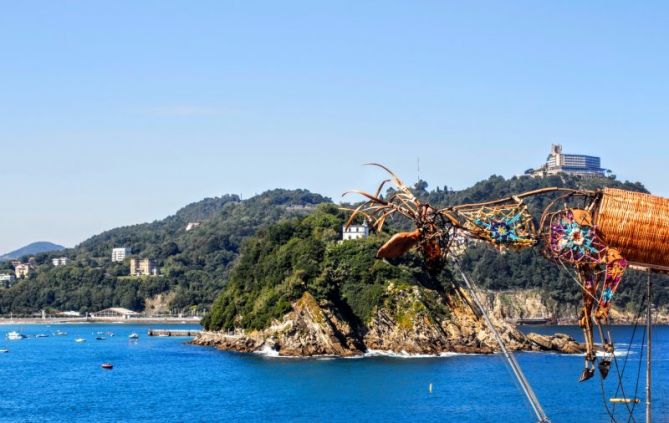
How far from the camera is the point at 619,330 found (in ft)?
605

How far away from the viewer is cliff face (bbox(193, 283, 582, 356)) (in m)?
107

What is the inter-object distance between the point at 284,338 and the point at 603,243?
3805 inches

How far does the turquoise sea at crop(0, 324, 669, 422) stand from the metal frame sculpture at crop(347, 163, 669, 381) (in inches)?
2007

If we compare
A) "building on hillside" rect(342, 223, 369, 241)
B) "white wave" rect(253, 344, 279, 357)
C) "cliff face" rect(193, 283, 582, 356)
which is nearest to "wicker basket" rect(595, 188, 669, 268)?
"cliff face" rect(193, 283, 582, 356)

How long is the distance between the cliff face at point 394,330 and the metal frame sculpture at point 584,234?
91564 mm

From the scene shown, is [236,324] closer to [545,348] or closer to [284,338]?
[284,338]

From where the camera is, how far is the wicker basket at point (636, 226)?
14.5 meters

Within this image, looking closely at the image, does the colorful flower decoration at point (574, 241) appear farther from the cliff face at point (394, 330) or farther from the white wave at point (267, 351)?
the white wave at point (267, 351)

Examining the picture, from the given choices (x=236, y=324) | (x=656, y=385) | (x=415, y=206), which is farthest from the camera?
(x=236, y=324)

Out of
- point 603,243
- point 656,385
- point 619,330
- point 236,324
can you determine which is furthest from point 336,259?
point 603,243

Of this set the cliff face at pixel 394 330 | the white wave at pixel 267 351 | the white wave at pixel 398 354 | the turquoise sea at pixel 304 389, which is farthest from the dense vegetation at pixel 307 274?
the turquoise sea at pixel 304 389

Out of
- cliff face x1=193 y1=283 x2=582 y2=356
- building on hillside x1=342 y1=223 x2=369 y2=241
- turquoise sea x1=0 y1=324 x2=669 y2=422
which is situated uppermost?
building on hillside x1=342 y1=223 x2=369 y2=241

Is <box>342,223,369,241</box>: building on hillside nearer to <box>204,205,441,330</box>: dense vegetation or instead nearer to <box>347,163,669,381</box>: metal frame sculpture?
<box>204,205,441,330</box>: dense vegetation

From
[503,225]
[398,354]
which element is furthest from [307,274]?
[503,225]
